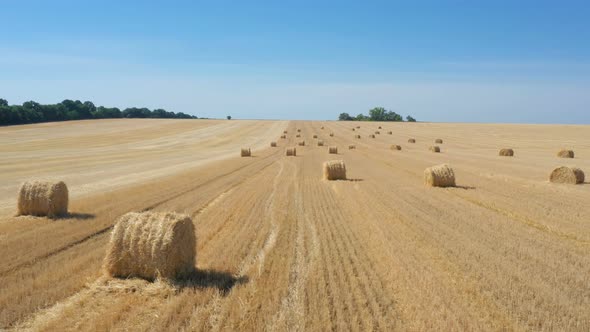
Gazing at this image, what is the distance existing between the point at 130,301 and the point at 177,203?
Answer: 9.18 m

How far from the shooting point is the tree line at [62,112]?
85562 mm

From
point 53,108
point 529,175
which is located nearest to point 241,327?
point 529,175

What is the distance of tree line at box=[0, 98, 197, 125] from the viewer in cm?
8556

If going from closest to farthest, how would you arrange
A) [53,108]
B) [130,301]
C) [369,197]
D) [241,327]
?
1. [241,327]
2. [130,301]
3. [369,197]
4. [53,108]

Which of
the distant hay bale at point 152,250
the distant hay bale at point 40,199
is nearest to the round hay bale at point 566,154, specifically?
the distant hay bale at point 40,199

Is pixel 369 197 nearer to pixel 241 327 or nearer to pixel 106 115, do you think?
pixel 241 327

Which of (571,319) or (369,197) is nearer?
(571,319)

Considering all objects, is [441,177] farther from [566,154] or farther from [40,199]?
[566,154]

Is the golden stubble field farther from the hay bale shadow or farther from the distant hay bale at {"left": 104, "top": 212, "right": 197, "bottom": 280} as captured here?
the distant hay bale at {"left": 104, "top": 212, "right": 197, "bottom": 280}

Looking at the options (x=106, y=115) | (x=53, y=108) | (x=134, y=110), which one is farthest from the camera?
(x=134, y=110)

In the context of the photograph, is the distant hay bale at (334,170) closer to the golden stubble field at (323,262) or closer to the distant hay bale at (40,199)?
the golden stubble field at (323,262)

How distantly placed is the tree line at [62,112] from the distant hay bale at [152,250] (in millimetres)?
85360

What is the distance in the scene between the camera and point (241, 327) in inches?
267

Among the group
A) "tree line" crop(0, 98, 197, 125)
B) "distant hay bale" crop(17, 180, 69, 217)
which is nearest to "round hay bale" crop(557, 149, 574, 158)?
"distant hay bale" crop(17, 180, 69, 217)
